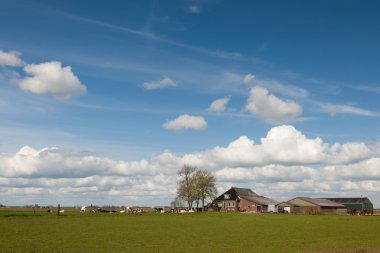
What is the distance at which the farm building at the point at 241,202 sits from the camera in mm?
139137

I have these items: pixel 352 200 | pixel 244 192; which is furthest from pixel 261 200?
pixel 352 200

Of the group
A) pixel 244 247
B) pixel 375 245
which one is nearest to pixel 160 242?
pixel 244 247

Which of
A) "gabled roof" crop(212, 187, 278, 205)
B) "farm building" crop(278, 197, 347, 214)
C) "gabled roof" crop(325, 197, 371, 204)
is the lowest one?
"farm building" crop(278, 197, 347, 214)

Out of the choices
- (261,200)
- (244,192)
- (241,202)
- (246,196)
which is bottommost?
(241,202)

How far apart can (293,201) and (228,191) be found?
70.3 feet

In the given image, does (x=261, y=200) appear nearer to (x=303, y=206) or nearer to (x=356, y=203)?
(x=303, y=206)

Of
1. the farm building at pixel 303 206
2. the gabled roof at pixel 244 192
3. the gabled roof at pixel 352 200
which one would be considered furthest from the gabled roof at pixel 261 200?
the gabled roof at pixel 352 200

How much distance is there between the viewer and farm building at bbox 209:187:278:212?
139137 mm

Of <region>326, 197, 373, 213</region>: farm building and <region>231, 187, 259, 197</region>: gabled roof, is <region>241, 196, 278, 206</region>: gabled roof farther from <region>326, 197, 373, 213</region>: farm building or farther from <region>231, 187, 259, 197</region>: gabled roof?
<region>326, 197, 373, 213</region>: farm building

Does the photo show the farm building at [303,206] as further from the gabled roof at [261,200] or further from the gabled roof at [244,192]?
the gabled roof at [244,192]

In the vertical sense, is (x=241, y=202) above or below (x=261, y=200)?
below

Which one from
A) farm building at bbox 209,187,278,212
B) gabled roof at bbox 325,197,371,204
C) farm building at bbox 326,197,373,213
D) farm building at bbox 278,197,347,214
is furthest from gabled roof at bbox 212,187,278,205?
gabled roof at bbox 325,197,371,204

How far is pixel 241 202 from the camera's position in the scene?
14138cm

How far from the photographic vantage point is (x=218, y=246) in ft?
96.6
